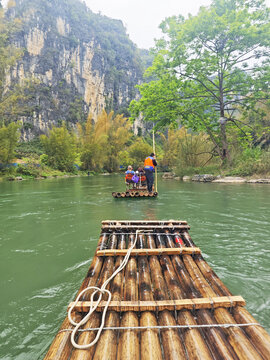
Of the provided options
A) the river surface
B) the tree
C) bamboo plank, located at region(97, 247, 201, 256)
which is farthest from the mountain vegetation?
bamboo plank, located at region(97, 247, 201, 256)

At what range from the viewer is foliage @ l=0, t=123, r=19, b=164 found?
79.0 ft

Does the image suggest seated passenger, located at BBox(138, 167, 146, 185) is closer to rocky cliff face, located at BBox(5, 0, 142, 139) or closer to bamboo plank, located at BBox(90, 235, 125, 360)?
bamboo plank, located at BBox(90, 235, 125, 360)

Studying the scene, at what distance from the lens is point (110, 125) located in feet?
143

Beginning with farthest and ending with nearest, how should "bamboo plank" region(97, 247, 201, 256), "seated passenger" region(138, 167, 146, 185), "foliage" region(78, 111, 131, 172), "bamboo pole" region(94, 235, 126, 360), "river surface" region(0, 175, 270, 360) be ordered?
"foliage" region(78, 111, 131, 172), "seated passenger" region(138, 167, 146, 185), "bamboo plank" region(97, 247, 201, 256), "river surface" region(0, 175, 270, 360), "bamboo pole" region(94, 235, 126, 360)

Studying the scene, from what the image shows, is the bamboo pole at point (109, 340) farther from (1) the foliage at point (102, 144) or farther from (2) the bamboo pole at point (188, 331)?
(1) the foliage at point (102, 144)

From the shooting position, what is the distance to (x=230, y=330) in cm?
149

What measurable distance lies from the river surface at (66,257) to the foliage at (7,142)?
2043 cm

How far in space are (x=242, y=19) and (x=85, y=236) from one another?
1730 centimetres

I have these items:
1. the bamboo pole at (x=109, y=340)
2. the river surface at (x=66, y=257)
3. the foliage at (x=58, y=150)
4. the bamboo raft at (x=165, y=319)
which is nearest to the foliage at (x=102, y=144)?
the foliage at (x=58, y=150)

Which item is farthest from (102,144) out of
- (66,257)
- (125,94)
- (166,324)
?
(125,94)

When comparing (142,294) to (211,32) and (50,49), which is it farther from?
(50,49)

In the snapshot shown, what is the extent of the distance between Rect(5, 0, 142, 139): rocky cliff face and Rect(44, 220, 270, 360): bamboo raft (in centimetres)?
5517

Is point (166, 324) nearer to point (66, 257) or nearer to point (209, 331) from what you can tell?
point (209, 331)

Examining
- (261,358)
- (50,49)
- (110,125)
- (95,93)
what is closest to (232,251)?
(261,358)
